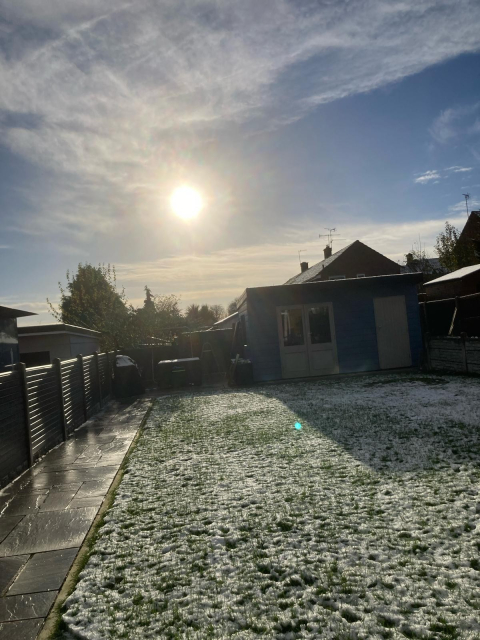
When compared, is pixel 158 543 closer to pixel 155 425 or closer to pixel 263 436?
pixel 263 436

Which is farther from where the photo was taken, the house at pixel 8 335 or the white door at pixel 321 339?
the white door at pixel 321 339

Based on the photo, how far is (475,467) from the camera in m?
5.53

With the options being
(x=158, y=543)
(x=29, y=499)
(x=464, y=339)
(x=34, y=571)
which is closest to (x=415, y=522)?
(x=158, y=543)

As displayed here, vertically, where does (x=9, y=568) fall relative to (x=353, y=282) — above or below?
below

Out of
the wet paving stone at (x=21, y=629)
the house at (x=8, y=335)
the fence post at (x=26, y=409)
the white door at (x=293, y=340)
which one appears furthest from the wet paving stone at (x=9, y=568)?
the white door at (x=293, y=340)

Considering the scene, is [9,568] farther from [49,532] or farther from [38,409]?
[38,409]

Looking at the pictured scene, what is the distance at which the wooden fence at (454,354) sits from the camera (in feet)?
42.4

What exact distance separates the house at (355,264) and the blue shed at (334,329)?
69.1 ft

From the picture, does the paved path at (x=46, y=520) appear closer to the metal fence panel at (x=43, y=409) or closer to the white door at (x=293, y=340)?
the metal fence panel at (x=43, y=409)

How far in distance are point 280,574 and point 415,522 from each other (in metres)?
1.33

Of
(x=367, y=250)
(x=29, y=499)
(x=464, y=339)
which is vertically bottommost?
(x=29, y=499)

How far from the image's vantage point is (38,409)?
316 inches

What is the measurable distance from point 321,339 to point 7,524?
1322 centimetres

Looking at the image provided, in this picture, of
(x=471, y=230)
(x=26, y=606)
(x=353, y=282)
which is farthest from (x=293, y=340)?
(x=471, y=230)
